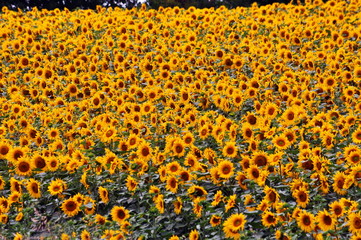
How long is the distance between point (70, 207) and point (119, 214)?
0.72 m

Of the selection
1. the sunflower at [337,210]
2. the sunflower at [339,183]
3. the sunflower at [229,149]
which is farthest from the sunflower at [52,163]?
the sunflower at [337,210]

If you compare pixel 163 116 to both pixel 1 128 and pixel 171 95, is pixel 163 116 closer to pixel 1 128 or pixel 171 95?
pixel 171 95

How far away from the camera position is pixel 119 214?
18.8 feet

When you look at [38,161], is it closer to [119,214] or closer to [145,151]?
[145,151]

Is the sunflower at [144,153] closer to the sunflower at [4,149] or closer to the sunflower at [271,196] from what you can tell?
the sunflower at [271,196]

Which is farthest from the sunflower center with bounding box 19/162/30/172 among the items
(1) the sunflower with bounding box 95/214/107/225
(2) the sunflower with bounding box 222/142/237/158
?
(2) the sunflower with bounding box 222/142/237/158

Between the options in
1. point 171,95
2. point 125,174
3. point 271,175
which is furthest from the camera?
point 171,95

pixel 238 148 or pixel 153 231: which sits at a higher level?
pixel 238 148

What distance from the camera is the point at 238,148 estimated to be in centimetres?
677

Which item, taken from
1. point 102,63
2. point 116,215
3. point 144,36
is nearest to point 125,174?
point 116,215

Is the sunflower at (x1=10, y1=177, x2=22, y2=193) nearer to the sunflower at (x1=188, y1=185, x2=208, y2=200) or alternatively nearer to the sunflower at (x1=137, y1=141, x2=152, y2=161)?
the sunflower at (x1=137, y1=141, x2=152, y2=161)

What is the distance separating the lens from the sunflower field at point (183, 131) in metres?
5.83

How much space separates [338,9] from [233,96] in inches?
266

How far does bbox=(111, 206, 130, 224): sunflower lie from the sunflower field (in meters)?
0.01
